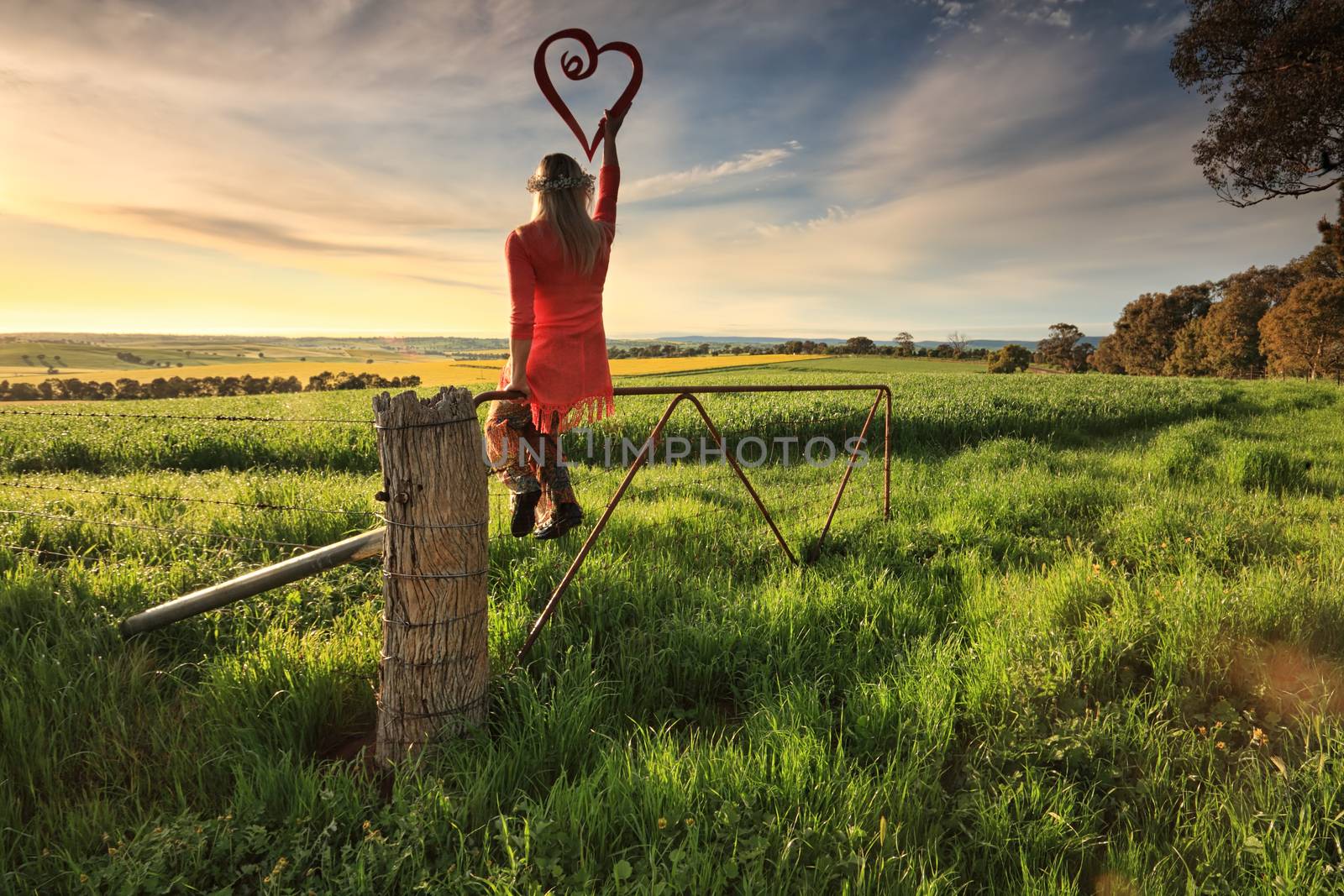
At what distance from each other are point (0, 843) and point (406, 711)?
125 centimetres

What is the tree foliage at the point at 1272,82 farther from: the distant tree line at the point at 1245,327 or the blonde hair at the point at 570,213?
the blonde hair at the point at 570,213

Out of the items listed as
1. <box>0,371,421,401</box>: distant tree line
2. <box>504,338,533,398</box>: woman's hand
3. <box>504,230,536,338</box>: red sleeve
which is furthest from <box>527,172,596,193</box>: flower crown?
<box>0,371,421,401</box>: distant tree line

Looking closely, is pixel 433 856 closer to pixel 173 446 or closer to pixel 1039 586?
pixel 1039 586

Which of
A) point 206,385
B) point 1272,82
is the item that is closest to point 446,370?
point 206,385

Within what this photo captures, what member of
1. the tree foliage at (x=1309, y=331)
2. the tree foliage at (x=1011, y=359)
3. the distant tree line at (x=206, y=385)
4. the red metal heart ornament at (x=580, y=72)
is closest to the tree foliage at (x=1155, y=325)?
the tree foliage at (x=1011, y=359)

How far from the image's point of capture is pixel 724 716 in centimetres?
296

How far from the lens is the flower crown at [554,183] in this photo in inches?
99.4

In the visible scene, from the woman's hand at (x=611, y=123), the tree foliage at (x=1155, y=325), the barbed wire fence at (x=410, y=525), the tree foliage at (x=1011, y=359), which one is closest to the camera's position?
the barbed wire fence at (x=410, y=525)

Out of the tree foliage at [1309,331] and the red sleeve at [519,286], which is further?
the tree foliage at [1309,331]

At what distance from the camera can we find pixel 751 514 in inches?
230

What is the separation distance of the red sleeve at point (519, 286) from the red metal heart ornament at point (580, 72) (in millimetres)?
690

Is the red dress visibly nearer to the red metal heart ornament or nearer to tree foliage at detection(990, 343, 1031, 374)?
the red metal heart ornament

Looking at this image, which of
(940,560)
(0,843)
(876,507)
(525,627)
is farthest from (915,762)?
(876,507)

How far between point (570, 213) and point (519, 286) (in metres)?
0.39
